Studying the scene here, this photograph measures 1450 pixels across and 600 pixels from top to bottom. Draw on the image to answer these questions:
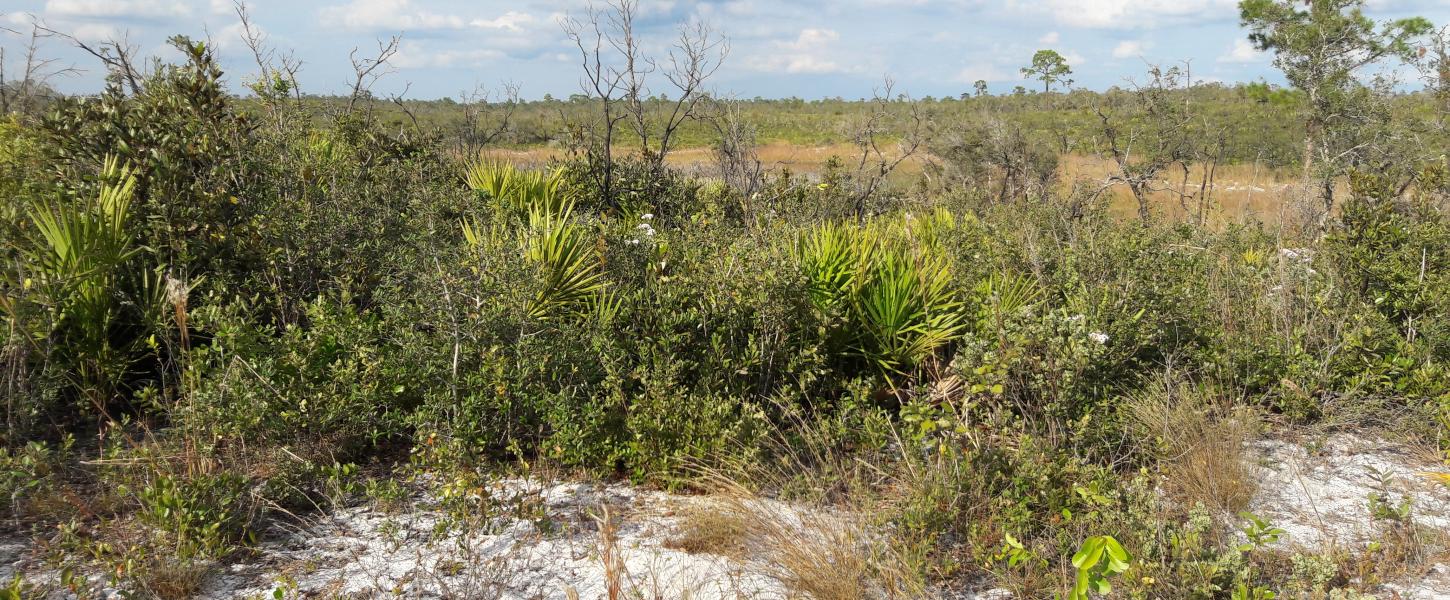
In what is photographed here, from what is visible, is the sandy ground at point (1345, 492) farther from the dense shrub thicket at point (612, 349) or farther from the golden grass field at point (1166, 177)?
the golden grass field at point (1166, 177)

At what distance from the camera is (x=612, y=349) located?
14.1ft

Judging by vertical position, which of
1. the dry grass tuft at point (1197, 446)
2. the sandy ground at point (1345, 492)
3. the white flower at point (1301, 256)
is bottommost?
the sandy ground at point (1345, 492)

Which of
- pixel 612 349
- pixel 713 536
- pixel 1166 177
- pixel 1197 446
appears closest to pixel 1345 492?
pixel 1197 446

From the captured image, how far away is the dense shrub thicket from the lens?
354 centimetres

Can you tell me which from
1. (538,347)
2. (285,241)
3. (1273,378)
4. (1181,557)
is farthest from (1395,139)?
(285,241)

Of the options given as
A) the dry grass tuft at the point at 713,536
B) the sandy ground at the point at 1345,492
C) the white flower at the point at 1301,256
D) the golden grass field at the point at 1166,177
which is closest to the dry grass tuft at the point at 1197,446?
the sandy ground at the point at 1345,492

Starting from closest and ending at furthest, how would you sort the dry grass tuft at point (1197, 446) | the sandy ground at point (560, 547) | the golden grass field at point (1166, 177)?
the sandy ground at point (560, 547), the dry grass tuft at point (1197, 446), the golden grass field at point (1166, 177)

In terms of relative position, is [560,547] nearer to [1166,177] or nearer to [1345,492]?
[1345,492]

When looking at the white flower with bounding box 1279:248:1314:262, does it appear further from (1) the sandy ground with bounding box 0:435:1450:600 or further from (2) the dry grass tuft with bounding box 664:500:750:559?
(2) the dry grass tuft with bounding box 664:500:750:559

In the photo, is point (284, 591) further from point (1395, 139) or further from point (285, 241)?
point (1395, 139)

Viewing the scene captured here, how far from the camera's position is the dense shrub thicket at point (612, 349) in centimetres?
354

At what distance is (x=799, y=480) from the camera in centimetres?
387

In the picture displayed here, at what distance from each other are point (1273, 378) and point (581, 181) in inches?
254

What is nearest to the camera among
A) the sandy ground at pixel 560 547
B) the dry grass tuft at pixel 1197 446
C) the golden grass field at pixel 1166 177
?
the sandy ground at pixel 560 547
